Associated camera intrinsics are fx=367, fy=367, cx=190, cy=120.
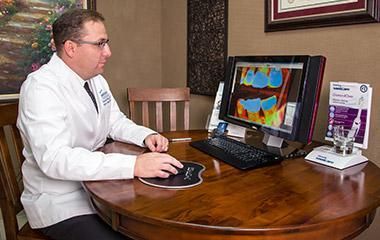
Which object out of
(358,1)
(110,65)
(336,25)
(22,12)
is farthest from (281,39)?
(22,12)

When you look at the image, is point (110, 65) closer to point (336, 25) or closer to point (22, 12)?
point (22, 12)

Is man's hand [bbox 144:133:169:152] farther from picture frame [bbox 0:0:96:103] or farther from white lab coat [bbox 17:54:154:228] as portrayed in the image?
picture frame [bbox 0:0:96:103]

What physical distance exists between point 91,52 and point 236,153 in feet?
2.42

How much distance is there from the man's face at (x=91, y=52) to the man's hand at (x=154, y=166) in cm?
52

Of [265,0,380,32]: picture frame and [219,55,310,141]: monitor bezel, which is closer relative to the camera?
[219,55,310,141]: monitor bezel

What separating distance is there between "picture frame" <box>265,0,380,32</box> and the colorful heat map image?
40cm

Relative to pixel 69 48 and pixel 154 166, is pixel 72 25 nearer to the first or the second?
pixel 69 48

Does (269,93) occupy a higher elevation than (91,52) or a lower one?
lower

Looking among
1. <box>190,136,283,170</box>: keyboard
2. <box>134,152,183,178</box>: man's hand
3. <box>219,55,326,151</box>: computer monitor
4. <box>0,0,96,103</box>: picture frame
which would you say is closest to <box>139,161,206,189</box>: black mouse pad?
<box>134,152,183,178</box>: man's hand

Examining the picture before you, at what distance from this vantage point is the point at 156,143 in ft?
5.48

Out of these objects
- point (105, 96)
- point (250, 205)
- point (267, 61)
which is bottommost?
point (250, 205)

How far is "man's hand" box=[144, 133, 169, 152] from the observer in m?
1.65

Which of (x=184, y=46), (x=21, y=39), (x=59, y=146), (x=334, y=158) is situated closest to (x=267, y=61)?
(x=334, y=158)

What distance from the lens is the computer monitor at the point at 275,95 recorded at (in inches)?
56.0
